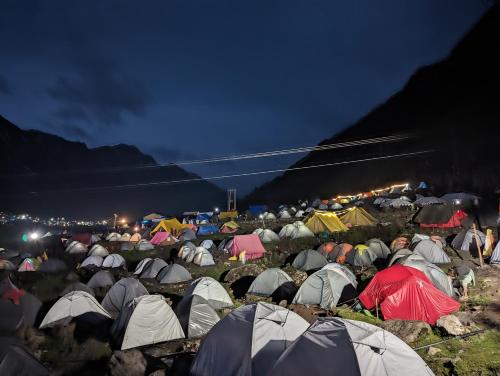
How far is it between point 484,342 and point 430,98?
8453 centimetres

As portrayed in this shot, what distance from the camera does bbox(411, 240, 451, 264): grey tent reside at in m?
17.8

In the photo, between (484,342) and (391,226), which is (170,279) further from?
(391,226)

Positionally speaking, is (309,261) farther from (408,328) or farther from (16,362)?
(16,362)

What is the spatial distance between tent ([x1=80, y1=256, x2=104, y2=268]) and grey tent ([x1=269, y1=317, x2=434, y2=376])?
858 inches

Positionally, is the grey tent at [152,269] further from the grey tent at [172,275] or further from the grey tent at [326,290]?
the grey tent at [326,290]

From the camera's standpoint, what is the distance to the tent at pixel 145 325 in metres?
10.1

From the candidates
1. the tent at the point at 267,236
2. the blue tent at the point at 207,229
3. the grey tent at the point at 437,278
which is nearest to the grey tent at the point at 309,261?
the grey tent at the point at 437,278

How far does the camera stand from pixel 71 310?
Result: 11.8m

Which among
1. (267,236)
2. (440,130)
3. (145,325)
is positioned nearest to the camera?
(145,325)

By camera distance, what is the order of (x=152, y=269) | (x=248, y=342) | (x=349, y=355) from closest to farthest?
1. (x=349, y=355)
2. (x=248, y=342)
3. (x=152, y=269)

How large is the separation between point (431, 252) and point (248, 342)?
14901 mm

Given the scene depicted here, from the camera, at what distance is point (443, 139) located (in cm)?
5775

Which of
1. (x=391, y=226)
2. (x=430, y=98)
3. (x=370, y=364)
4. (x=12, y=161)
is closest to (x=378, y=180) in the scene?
(x=430, y=98)

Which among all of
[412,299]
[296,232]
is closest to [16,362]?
[412,299]
